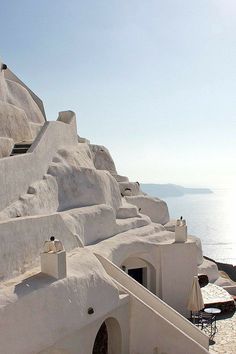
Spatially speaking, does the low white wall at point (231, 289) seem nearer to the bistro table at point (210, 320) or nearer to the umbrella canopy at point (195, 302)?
the bistro table at point (210, 320)

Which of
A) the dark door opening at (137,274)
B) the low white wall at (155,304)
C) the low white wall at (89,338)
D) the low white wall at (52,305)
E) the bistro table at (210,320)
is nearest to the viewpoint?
the low white wall at (52,305)

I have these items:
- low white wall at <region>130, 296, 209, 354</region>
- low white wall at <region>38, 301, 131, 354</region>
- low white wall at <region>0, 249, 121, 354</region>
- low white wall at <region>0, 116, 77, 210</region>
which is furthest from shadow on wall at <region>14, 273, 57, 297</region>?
low white wall at <region>130, 296, 209, 354</region>

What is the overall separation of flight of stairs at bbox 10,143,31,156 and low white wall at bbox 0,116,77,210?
66 centimetres

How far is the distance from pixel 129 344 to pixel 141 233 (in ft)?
22.0

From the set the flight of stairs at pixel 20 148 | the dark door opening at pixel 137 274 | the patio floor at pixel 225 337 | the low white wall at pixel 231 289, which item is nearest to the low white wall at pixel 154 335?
the patio floor at pixel 225 337

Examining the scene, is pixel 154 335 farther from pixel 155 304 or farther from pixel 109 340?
pixel 109 340

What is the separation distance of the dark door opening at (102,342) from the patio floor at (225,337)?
14.6ft

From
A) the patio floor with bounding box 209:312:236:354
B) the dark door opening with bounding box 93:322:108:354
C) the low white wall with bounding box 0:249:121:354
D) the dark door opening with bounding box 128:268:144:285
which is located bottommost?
the patio floor with bounding box 209:312:236:354

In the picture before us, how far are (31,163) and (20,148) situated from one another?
177cm

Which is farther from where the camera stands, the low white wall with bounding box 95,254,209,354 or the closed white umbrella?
the closed white umbrella

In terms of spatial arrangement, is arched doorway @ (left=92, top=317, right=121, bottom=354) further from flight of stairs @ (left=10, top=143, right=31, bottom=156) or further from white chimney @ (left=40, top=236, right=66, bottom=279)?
flight of stairs @ (left=10, top=143, right=31, bottom=156)

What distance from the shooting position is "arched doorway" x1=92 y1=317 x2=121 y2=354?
13258mm

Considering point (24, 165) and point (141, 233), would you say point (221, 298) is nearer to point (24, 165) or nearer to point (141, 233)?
point (141, 233)

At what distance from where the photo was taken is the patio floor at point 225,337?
15.6 metres
